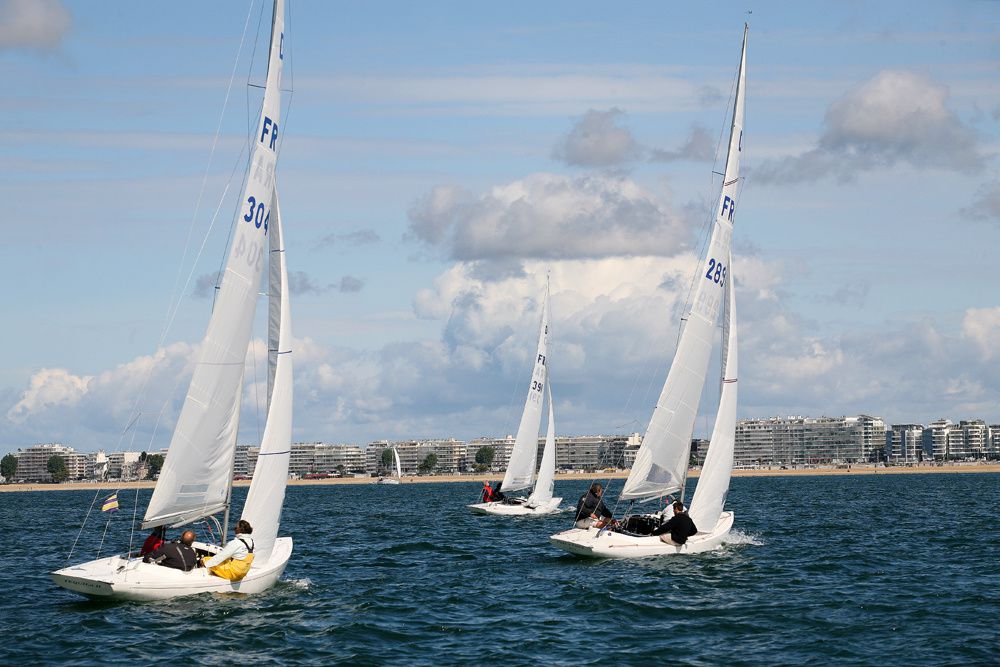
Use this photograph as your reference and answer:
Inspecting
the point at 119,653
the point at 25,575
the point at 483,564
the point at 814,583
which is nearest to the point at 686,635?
the point at 814,583

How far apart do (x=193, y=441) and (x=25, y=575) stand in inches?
401

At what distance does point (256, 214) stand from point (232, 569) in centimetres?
685

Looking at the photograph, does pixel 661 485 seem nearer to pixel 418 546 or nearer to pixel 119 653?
pixel 418 546

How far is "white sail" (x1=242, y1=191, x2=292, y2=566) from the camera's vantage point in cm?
2439

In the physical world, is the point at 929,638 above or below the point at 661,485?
below

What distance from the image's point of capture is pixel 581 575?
28.2 m

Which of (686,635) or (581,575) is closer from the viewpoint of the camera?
(686,635)

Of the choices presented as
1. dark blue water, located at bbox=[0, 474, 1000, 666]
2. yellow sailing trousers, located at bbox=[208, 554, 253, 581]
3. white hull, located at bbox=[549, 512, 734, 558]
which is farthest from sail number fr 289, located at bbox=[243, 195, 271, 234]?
white hull, located at bbox=[549, 512, 734, 558]

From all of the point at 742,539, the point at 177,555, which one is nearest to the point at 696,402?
the point at 742,539

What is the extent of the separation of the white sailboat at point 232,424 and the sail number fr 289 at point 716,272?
12.2 m

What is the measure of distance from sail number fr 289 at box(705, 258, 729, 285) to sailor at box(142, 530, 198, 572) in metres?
15.7

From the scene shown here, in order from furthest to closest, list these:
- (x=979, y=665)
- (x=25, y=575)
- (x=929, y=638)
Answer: (x=25, y=575) < (x=929, y=638) < (x=979, y=665)

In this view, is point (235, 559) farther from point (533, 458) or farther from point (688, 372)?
point (533, 458)

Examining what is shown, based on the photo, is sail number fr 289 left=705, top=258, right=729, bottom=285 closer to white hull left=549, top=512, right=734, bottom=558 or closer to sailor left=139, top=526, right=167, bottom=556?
white hull left=549, top=512, right=734, bottom=558
